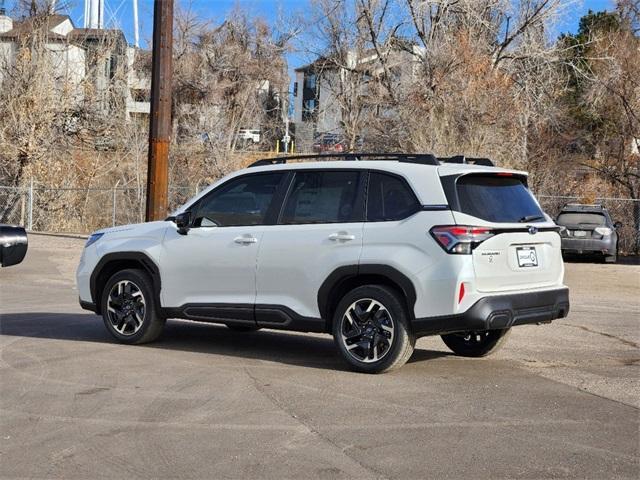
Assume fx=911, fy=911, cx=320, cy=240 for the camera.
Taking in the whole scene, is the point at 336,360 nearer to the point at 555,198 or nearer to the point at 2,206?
the point at 555,198

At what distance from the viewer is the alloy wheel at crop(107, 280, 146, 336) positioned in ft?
31.1

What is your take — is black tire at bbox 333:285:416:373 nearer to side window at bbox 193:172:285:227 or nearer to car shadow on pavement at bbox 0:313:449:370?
car shadow on pavement at bbox 0:313:449:370

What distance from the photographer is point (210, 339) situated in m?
10.2

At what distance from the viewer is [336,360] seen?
8875mm

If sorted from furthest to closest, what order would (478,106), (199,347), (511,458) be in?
1. (478,106)
2. (199,347)
3. (511,458)

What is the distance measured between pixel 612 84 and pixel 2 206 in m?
21.5

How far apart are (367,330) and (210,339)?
2.82 meters

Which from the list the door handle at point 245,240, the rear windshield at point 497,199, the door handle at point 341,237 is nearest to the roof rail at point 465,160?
the rear windshield at point 497,199

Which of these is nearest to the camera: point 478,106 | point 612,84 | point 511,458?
point 511,458

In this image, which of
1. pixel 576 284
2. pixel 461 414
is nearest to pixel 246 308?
pixel 461 414

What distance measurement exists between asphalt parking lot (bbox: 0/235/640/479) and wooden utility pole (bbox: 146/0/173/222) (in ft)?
15.9

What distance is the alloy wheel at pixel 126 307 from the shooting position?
947 cm

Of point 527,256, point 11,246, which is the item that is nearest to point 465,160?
point 527,256

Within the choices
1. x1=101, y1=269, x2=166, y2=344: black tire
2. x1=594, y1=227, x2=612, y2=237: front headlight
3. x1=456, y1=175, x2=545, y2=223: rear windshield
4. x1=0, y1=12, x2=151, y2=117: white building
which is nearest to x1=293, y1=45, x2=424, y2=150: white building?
x1=0, y1=12, x2=151, y2=117: white building
